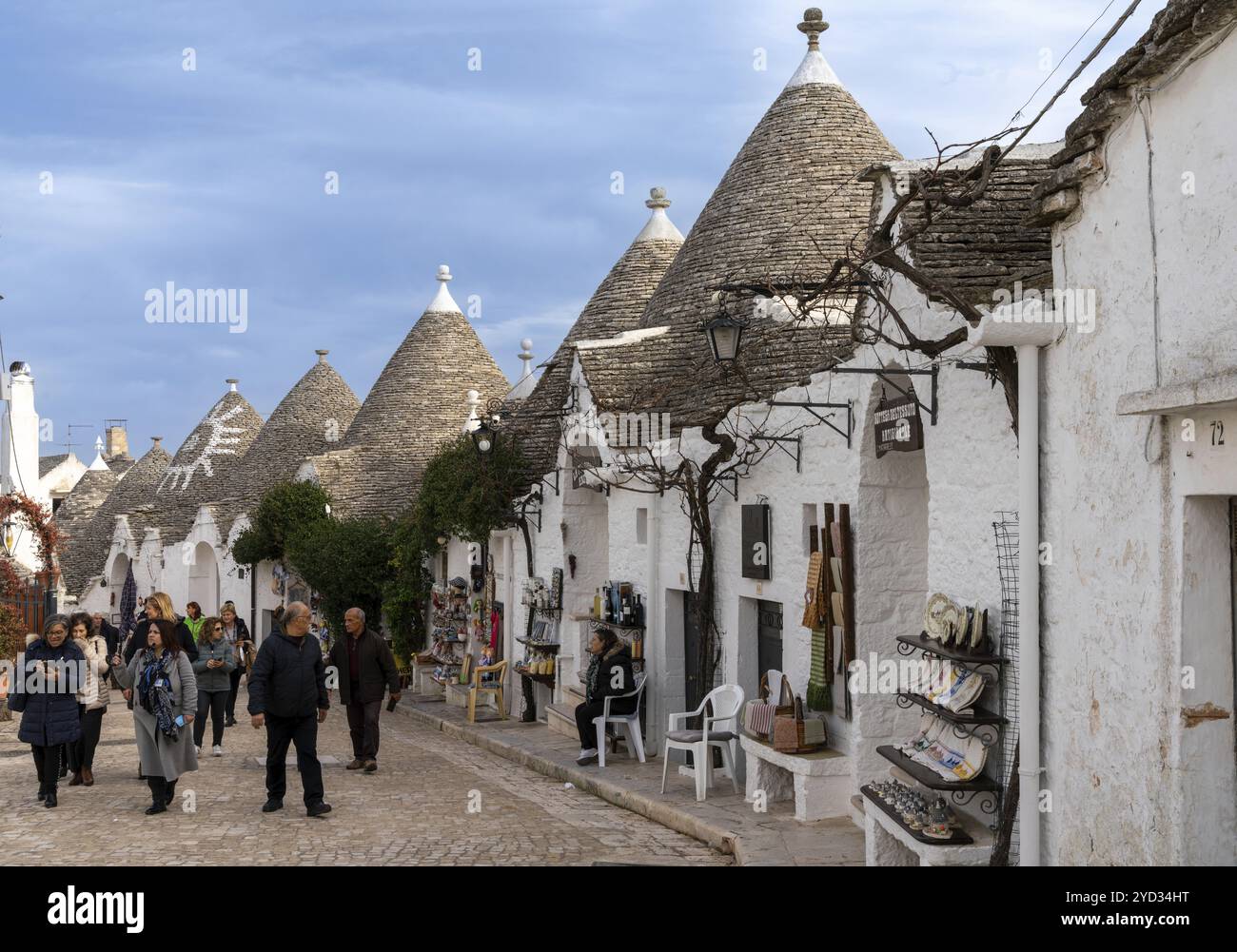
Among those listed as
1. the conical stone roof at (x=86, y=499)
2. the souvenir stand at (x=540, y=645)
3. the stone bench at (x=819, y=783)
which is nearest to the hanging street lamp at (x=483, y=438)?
the souvenir stand at (x=540, y=645)

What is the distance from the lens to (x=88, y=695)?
Answer: 10.3m

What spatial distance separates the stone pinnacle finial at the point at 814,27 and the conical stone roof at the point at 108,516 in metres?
28.6

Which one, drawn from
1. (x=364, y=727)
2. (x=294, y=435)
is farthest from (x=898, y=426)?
(x=294, y=435)

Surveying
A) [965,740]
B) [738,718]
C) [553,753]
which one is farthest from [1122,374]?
[553,753]

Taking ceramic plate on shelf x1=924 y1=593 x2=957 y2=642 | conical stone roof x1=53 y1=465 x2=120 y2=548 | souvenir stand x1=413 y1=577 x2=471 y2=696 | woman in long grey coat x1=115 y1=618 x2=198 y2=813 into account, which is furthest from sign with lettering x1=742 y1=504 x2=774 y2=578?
conical stone roof x1=53 y1=465 x2=120 y2=548

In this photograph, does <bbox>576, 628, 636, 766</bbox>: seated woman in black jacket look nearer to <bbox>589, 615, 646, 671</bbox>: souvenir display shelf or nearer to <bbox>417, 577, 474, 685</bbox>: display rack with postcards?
<bbox>589, 615, 646, 671</bbox>: souvenir display shelf

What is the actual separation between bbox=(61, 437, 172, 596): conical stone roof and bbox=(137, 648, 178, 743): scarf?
31.7 metres

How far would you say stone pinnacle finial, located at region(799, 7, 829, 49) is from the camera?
16234mm

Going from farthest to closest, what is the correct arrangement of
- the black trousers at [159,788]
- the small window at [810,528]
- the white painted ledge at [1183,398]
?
the small window at [810,528] → the black trousers at [159,788] → the white painted ledge at [1183,398]

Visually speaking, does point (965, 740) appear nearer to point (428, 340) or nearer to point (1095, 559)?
point (1095, 559)

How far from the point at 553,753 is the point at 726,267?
5.60 m

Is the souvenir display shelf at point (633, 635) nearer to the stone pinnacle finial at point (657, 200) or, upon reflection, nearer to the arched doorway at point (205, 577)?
the stone pinnacle finial at point (657, 200)

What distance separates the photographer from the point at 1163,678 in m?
4.88

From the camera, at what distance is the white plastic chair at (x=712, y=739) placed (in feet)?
32.3
